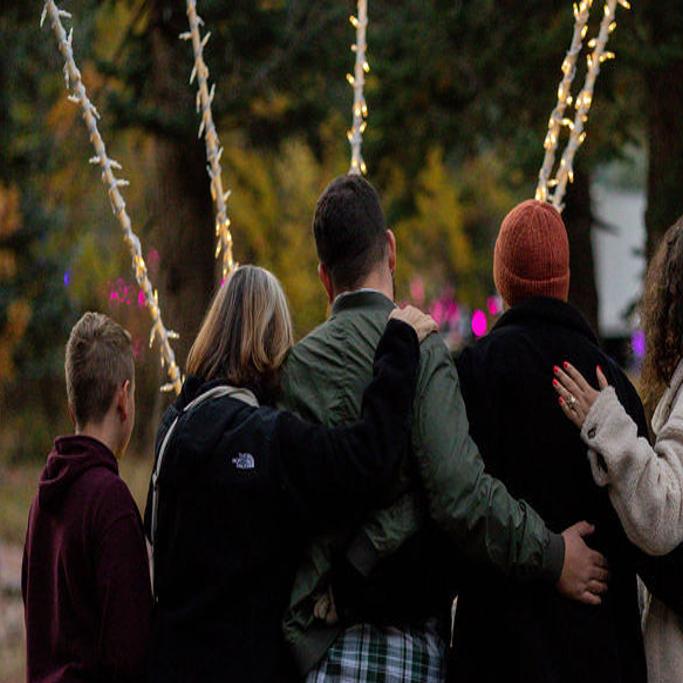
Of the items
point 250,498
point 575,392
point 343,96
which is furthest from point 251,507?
point 343,96

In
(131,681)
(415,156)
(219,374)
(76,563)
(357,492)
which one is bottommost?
(131,681)

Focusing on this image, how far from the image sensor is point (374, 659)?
9.82 ft

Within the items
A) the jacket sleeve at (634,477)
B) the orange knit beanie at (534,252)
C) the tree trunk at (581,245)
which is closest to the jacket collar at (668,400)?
the jacket sleeve at (634,477)

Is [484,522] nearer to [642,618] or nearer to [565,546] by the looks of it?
[565,546]

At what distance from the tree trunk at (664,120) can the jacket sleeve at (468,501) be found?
16.1ft

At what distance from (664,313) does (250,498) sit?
112cm

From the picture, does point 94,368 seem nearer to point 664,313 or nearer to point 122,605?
point 122,605

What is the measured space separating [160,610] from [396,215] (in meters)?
7.18

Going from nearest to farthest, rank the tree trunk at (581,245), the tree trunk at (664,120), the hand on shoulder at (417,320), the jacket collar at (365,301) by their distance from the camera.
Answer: the hand on shoulder at (417,320), the jacket collar at (365,301), the tree trunk at (664,120), the tree trunk at (581,245)

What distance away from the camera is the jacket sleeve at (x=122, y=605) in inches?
122

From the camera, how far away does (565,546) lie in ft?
9.87

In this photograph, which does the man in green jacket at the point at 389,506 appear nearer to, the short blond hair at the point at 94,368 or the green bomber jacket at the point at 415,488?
the green bomber jacket at the point at 415,488

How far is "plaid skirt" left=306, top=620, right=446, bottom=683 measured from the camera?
299 centimetres

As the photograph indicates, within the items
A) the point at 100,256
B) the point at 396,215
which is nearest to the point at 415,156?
the point at 396,215
